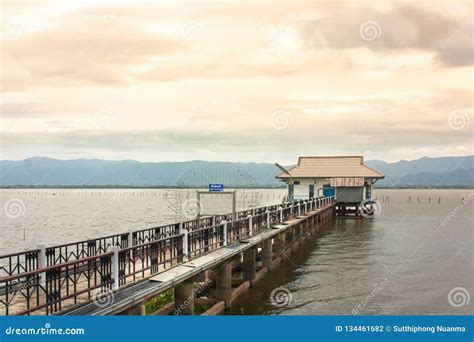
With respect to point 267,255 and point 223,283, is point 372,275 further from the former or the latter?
point 223,283

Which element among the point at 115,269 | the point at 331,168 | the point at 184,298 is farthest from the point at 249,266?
the point at 331,168

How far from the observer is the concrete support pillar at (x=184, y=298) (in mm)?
13688

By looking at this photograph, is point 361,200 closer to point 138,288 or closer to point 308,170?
point 308,170

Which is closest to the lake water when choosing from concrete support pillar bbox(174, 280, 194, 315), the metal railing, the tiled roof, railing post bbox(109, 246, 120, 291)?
the metal railing

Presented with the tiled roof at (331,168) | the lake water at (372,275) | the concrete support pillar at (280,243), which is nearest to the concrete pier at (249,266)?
the lake water at (372,275)

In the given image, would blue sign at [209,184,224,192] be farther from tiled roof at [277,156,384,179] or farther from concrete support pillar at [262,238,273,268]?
tiled roof at [277,156,384,179]

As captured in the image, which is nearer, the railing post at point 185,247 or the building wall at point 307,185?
the railing post at point 185,247

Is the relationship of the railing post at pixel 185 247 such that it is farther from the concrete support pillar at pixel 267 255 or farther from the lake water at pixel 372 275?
the concrete support pillar at pixel 267 255

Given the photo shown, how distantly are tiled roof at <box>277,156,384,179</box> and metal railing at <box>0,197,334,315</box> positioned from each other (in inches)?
1341

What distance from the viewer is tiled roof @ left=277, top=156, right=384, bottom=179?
57.9m

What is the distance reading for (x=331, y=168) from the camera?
60000 mm

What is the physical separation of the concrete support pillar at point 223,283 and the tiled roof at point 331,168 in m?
41.1

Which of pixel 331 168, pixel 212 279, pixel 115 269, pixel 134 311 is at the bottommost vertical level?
pixel 212 279

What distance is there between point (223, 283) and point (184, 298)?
3.45 metres
